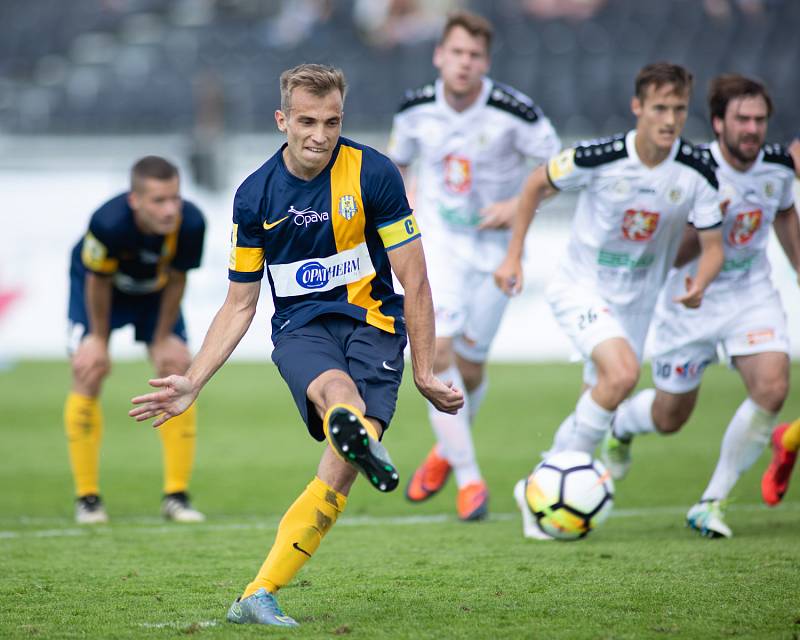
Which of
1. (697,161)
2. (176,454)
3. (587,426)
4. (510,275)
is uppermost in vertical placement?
(697,161)

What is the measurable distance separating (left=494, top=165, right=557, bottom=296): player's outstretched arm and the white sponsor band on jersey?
7.19 ft

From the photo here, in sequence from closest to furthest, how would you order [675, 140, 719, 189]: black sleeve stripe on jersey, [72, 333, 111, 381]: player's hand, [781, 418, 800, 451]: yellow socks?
[675, 140, 719, 189]: black sleeve stripe on jersey < [781, 418, 800, 451]: yellow socks < [72, 333, 111, 381]: player's hand

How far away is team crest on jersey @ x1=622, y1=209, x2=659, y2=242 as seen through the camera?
6.44m

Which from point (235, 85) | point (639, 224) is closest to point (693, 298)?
point (639, 224)

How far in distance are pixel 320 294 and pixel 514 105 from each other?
3.55 m

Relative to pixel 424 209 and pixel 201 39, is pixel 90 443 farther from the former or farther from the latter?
pixel 201 39

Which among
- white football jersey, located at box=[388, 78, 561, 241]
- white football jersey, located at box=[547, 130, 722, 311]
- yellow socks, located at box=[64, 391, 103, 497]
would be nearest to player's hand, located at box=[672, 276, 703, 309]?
white football jersey, located at box=[547, 130, 722, 311]

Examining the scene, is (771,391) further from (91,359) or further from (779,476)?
(91,359)

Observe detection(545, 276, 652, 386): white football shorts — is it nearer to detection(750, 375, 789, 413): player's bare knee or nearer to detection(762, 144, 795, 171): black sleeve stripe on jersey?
detection(750, 375, 789, 413): player's bare knee

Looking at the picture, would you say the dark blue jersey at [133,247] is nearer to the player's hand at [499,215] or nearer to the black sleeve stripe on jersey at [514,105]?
the player's hand at [499,215]

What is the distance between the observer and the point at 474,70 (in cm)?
745

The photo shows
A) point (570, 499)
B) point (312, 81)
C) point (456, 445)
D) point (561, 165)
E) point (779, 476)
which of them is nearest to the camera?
point (312, 81)

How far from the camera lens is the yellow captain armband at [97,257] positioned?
721 cm

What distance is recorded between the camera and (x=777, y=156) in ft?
21.5
